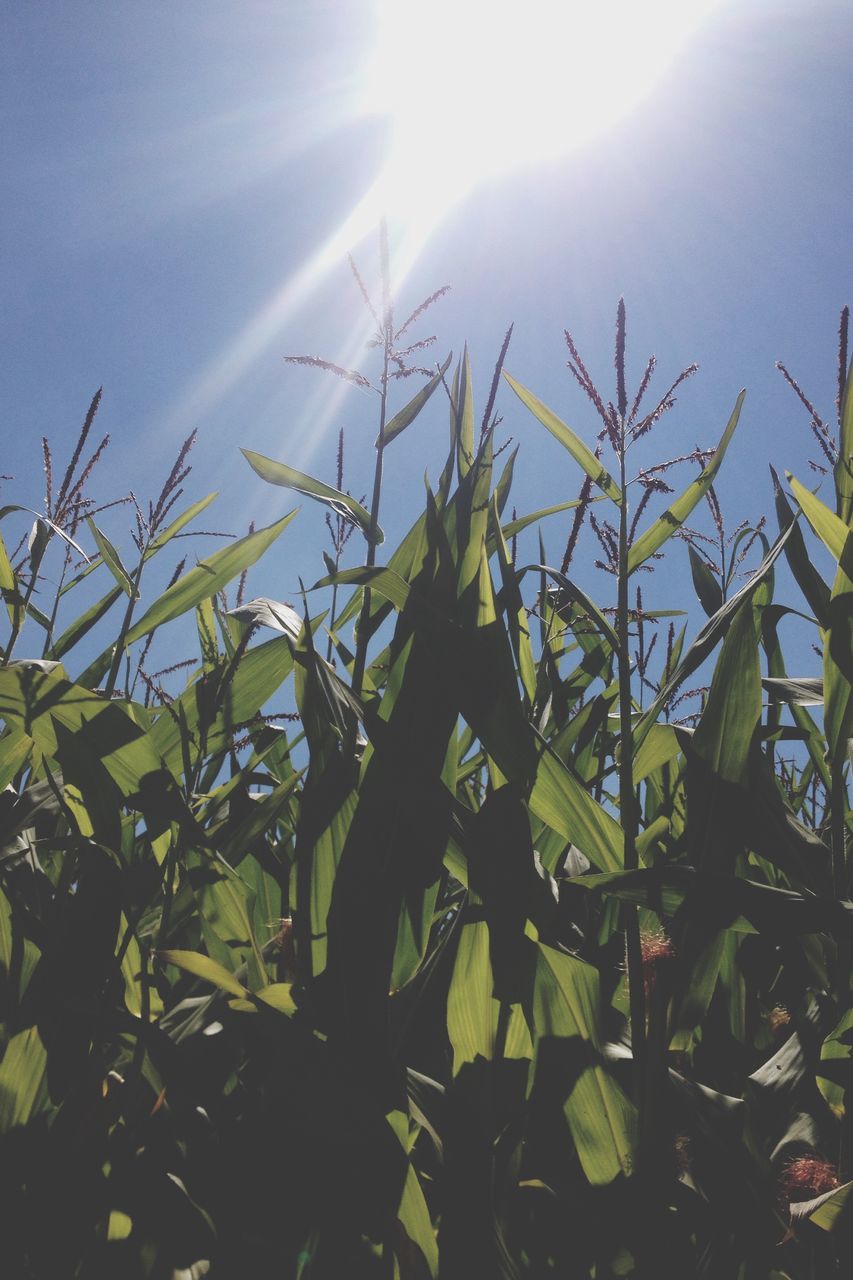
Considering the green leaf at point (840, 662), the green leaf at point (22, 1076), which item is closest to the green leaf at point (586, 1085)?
the green leaf at point (840, 662)

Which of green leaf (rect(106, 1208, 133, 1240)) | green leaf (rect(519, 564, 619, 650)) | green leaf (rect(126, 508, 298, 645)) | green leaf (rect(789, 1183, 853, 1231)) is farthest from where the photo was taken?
green leaf (rect(126, 508, 298, 645))

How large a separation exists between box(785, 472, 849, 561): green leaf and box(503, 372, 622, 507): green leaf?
206 millimetres

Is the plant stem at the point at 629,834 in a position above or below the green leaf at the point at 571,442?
below

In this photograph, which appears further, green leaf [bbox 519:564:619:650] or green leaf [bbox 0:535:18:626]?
green leaf [bbox 0:535:18:626]

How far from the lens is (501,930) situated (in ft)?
2.08

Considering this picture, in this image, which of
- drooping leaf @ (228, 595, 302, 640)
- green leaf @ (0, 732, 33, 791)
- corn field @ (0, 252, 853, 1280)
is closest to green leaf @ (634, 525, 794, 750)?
corn field @ (0, 252, 853, 1280)

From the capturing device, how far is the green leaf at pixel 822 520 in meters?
0.91

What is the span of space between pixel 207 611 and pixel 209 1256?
94 cm

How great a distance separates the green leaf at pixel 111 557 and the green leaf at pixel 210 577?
54 millimetres

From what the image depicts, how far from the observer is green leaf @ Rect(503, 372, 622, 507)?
0.95 m

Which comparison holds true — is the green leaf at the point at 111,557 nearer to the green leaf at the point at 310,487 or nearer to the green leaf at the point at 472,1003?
the green leaf at the point at 310,487

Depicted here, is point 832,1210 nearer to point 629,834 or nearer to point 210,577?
point 629,834

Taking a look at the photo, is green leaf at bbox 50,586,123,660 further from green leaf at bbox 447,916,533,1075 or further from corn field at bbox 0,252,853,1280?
green leaf at bbox 447,916,533,1075

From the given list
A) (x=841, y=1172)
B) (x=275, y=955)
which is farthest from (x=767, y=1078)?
(x=275, y=955)
